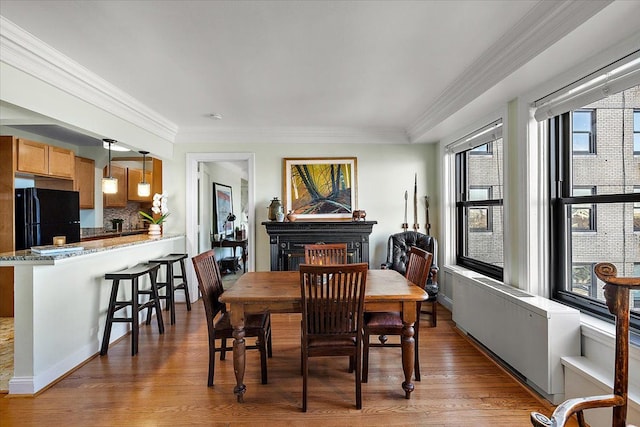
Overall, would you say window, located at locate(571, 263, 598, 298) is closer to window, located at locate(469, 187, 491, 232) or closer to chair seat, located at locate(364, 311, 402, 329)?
window, located at locate(469, 187, 491, 232)

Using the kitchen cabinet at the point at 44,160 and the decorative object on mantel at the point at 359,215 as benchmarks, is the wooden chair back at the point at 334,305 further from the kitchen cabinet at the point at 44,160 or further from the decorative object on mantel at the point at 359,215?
the kitchen cabinet at the point at 44,160

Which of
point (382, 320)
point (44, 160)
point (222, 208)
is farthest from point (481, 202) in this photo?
point (44, 160)

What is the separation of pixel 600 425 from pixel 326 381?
65.2 inches

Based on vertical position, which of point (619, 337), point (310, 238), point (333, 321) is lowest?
point (333, 321)

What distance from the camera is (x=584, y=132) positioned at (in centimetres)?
231

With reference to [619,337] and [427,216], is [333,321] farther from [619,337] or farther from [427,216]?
[427,216]

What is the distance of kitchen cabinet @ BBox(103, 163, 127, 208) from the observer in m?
5.54

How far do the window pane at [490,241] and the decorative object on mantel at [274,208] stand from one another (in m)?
2.45

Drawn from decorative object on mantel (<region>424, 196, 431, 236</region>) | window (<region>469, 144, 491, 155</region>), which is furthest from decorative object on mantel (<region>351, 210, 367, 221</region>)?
window (<region>469, 144, 491, 155</region>)

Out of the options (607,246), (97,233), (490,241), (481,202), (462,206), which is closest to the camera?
(607,246)

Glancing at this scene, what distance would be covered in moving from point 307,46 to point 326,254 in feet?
6.08

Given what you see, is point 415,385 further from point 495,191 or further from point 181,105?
point 181,105

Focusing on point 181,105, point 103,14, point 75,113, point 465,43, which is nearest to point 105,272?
point 75,113

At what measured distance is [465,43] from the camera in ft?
7.42
